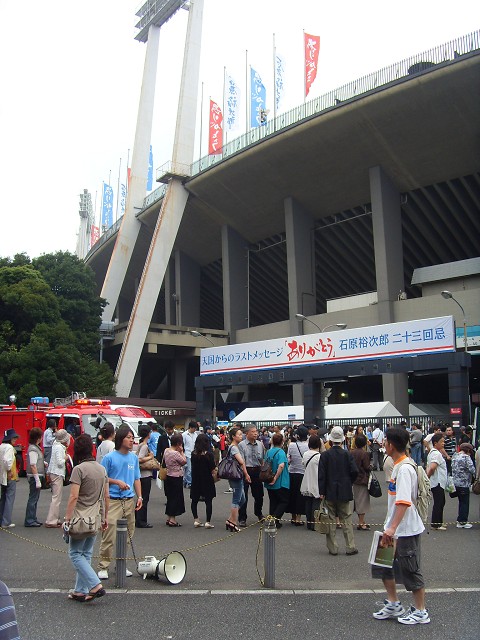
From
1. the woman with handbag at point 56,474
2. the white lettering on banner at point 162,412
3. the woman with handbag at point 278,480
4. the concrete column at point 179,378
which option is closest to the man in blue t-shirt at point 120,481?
the woman with handbag at point 278,480

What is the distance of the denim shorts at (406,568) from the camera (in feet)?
17.9

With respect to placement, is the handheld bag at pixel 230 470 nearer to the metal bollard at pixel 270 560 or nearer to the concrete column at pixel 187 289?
the metal bollard at pixel 270 560

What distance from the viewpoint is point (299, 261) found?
4006 cm

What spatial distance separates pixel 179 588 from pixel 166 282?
4883cm

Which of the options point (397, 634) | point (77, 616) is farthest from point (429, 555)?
point (77, 616)

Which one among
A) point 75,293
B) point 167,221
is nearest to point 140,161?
point 167,221

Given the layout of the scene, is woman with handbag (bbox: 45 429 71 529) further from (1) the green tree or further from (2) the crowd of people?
(1) the green tree

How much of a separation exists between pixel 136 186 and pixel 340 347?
2899cm

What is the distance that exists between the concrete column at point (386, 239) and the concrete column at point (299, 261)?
222 inches

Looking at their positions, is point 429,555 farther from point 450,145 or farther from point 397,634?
point 450,145

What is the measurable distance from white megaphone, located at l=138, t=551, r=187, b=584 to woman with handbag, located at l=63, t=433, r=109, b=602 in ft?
2.78

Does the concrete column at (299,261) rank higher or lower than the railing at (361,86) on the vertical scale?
lower

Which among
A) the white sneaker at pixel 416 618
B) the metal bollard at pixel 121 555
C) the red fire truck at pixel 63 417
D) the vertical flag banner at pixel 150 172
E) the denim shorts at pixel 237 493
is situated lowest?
the white sneaker at pixel 416 618

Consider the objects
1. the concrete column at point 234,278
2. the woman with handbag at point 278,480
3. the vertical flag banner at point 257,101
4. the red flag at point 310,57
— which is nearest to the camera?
the woman with handbag at point 278,480
